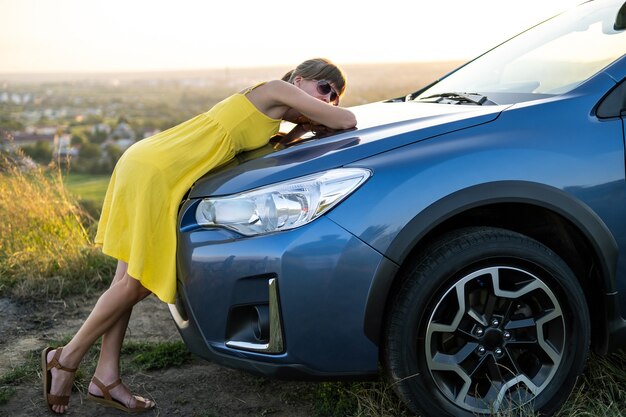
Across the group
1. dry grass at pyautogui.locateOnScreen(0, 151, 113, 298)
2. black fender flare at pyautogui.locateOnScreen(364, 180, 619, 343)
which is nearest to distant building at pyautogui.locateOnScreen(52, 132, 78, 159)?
dry grass at pyautogui.locateOnScreen(0, 151, 113, 298)

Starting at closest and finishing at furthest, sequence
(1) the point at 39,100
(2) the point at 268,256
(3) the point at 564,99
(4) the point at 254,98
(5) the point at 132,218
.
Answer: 1. (2) the point at 268,256
2. (3) the point at 564,99
3. (5) the point at 132,218
4. (4) the point at 254,98
5. (1) the point at 39,100

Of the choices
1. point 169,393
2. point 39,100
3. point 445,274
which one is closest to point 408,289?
point 445,274

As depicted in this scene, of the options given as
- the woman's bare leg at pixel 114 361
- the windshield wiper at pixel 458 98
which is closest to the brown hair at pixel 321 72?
the windshield wiper at pixel 458 98

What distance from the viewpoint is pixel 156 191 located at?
2619mm

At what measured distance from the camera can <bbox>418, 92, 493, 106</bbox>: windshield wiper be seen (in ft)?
9.43

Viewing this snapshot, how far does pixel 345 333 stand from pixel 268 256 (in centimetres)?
36

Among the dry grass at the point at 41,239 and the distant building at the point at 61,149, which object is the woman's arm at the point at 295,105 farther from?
the distant building at the point at 61,149

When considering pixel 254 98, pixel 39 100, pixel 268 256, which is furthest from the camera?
pixel 39 100

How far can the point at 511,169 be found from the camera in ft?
7.56

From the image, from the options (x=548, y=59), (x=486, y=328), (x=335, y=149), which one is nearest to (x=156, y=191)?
(x=335, y=149)

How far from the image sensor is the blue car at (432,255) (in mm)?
2229

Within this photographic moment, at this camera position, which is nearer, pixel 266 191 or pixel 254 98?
pixel 266 191

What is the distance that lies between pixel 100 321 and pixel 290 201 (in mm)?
1093

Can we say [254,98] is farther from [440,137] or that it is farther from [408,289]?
[408,289]
